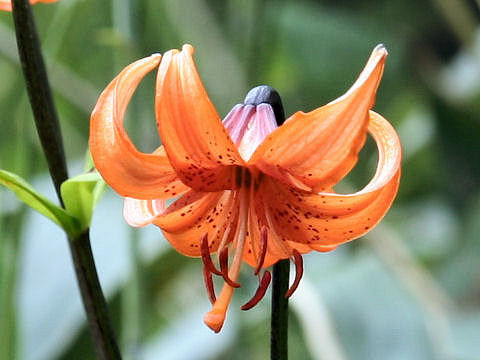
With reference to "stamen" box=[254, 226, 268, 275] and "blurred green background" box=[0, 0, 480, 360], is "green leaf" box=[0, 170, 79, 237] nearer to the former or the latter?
"stamen" box=[254, 226, 268, 275]

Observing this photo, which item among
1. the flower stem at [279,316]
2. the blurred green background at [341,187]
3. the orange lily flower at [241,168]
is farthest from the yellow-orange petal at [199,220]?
the blurred green background at [341,187]

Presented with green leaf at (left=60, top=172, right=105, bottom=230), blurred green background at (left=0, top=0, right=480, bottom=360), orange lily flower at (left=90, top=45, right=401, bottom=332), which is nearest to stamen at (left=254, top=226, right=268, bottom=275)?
orange lily flower at (left=90, top=45, right=401, bottom=332)

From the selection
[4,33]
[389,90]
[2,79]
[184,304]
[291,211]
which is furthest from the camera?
[184,304]

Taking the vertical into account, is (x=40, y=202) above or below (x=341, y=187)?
above

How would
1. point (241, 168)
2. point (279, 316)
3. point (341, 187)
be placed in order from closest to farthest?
point (279, 316) → point (241, 168) → point (341, 187)

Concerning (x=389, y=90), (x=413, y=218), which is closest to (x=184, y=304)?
(x=413, y=218)

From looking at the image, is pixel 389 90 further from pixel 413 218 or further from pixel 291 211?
pixel 291 211

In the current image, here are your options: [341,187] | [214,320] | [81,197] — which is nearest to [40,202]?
[81,197]

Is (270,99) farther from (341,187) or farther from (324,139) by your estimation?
(341,187)

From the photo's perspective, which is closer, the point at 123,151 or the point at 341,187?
the point at 123,151
